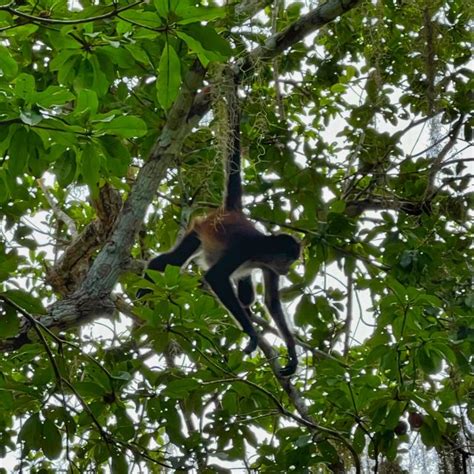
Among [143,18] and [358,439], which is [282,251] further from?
[143,18]

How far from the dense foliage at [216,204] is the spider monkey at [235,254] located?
14 cm

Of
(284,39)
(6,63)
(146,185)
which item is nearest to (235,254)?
(146,185)

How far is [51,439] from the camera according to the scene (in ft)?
8.69

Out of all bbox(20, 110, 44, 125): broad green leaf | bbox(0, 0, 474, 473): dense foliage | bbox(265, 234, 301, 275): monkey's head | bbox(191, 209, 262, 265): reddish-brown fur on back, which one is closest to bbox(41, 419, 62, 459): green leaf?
bbox(0, 0, 474, 473): dense foliage

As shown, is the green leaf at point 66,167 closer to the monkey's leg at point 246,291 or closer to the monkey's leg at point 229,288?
the monkey's leg at point 229,288

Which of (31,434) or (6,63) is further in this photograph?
(31,434)

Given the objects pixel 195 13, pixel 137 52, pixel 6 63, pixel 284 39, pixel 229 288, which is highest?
pixel 284 39

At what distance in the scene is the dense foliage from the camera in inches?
83.4

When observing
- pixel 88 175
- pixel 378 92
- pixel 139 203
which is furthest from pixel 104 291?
pixel 378 92

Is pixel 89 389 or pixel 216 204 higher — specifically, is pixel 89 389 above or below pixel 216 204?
below

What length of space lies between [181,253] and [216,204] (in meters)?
0.35

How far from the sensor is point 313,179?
3758 millimetres

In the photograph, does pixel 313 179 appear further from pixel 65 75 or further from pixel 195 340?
pixel 65 75

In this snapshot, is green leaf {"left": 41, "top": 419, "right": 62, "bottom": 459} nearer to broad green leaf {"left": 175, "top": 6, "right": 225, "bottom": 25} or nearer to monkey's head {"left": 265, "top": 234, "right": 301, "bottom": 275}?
broad green leaf {"left": 175, "top": 6, "right": 225, "bottom": 25}
